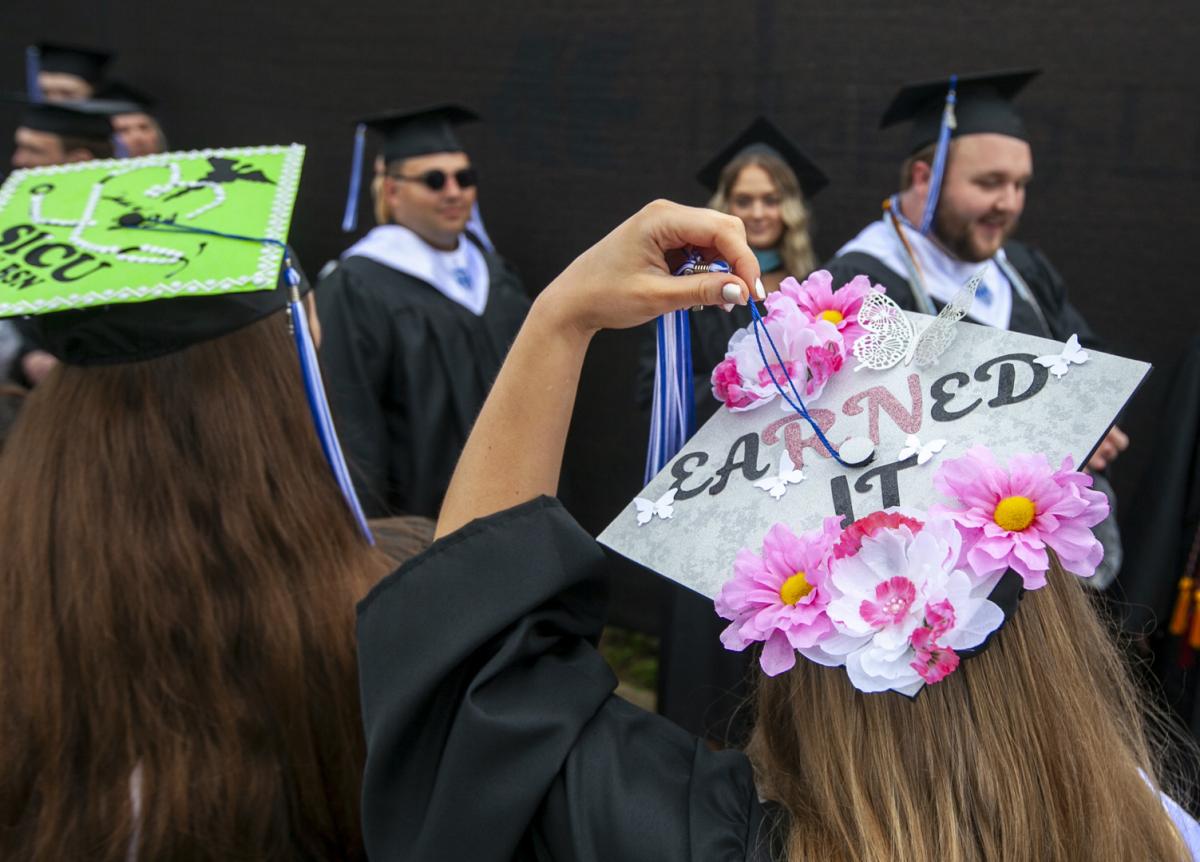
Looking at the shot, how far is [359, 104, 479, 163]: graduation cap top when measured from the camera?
3.80m

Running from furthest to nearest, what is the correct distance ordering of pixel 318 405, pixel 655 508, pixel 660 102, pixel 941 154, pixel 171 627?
pixel 660 102
pixel 941 154
pixel 318 405
pixel 171 627
pixel 655 508

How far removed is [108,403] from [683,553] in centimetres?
79

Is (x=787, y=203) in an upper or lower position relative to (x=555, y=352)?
lower

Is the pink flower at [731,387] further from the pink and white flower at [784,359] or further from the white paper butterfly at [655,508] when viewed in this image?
the white paper butterfly at [655,508]

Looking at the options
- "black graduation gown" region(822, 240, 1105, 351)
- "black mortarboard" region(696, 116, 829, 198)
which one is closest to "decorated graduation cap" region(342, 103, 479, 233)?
"black mortarboard" region(696, 116, 829, 198)

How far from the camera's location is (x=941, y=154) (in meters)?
3.06

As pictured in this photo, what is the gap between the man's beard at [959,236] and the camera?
3072 millimetres

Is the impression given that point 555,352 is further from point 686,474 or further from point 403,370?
point 403,370

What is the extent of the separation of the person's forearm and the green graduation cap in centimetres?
45

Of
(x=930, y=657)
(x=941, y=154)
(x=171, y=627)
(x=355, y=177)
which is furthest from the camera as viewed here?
(x=355, y=177)

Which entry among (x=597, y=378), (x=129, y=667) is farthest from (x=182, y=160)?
(x=597, y=378)

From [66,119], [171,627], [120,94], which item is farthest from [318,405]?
[120,94]

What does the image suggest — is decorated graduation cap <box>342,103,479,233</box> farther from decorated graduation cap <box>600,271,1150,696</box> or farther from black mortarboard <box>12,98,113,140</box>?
decorated graduation cap <box>600,271,1150,696</box>

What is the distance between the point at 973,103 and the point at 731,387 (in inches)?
96.1
